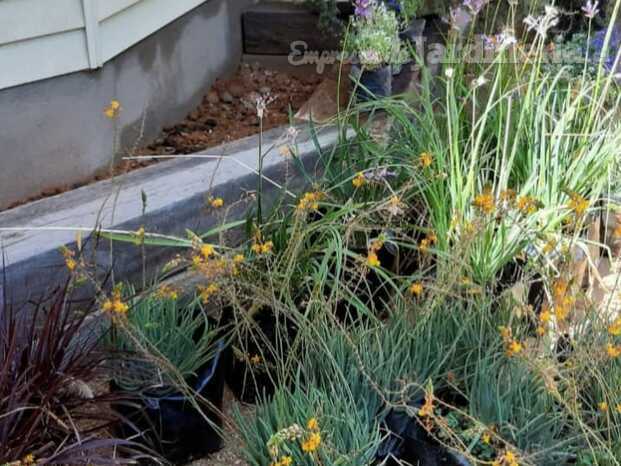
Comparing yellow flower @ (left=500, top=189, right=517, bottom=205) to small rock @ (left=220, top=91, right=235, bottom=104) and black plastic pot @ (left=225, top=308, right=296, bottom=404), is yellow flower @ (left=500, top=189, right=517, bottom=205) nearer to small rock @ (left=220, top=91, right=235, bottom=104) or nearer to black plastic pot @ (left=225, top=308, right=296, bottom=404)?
black plastic pot @ (left=225, top=308, right=296, bottom=404)

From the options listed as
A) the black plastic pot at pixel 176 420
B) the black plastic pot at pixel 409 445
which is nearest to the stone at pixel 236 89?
the black plastic pot at pixel 176 420

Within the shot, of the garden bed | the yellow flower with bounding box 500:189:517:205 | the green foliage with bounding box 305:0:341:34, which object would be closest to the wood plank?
the green foliage with bounding box 305:0:341:34

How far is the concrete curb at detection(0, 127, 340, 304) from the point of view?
242 centimetres

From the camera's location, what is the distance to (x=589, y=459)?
2.03 meters

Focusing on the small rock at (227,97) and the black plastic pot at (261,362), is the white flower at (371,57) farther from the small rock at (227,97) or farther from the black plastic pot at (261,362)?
the black plastic pot at (261,362)

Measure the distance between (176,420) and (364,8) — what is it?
215 centimetres

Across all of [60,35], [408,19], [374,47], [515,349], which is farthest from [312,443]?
[408,19]

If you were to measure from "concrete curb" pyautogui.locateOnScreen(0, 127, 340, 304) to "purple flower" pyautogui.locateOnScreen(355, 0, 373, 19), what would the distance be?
24.2 inches

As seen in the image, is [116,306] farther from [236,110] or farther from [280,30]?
[280,30]

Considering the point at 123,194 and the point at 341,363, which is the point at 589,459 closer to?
the point at 341,363

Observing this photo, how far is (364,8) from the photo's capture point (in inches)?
140

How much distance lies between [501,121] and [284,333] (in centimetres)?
121

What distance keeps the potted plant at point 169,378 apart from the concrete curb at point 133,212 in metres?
0.21

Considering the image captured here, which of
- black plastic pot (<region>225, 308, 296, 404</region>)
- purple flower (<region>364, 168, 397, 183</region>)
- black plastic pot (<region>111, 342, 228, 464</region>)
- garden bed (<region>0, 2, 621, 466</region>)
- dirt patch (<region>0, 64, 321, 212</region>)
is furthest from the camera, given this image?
dirt patch (<region>0, 64, 321, 212</region>)
